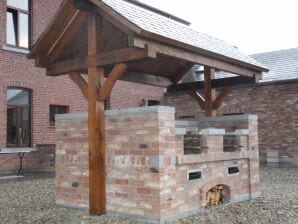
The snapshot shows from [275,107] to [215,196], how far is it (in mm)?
11553

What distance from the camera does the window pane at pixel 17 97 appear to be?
1642 centimetres

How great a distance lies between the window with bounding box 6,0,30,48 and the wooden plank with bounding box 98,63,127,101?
10.7 metres

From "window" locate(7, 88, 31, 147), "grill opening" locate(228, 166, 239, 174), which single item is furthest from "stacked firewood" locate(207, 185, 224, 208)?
"window" locate(7, 88, 31, 147)

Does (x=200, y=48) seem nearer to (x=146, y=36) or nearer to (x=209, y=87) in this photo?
(x=146, y=36)

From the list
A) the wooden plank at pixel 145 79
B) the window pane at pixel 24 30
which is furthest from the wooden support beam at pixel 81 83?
the window pane at pixel 24 30

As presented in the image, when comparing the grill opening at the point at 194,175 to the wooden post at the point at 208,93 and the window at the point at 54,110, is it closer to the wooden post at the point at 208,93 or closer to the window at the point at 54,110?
the wooden post at the point at 208,93

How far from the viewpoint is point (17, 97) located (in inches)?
658

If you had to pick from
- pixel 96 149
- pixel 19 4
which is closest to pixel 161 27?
pixel 96 149

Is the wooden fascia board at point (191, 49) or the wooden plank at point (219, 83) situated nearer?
the wooden fascia board at point (191, 49)

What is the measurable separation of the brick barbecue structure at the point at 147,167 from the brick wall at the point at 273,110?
34.5ft

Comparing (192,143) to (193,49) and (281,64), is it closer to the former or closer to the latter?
(193,49)

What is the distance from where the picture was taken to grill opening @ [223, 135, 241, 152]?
352 inches

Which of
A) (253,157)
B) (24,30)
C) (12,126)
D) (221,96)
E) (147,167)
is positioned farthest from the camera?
(24,30)

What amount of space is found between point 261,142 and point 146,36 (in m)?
13.8
